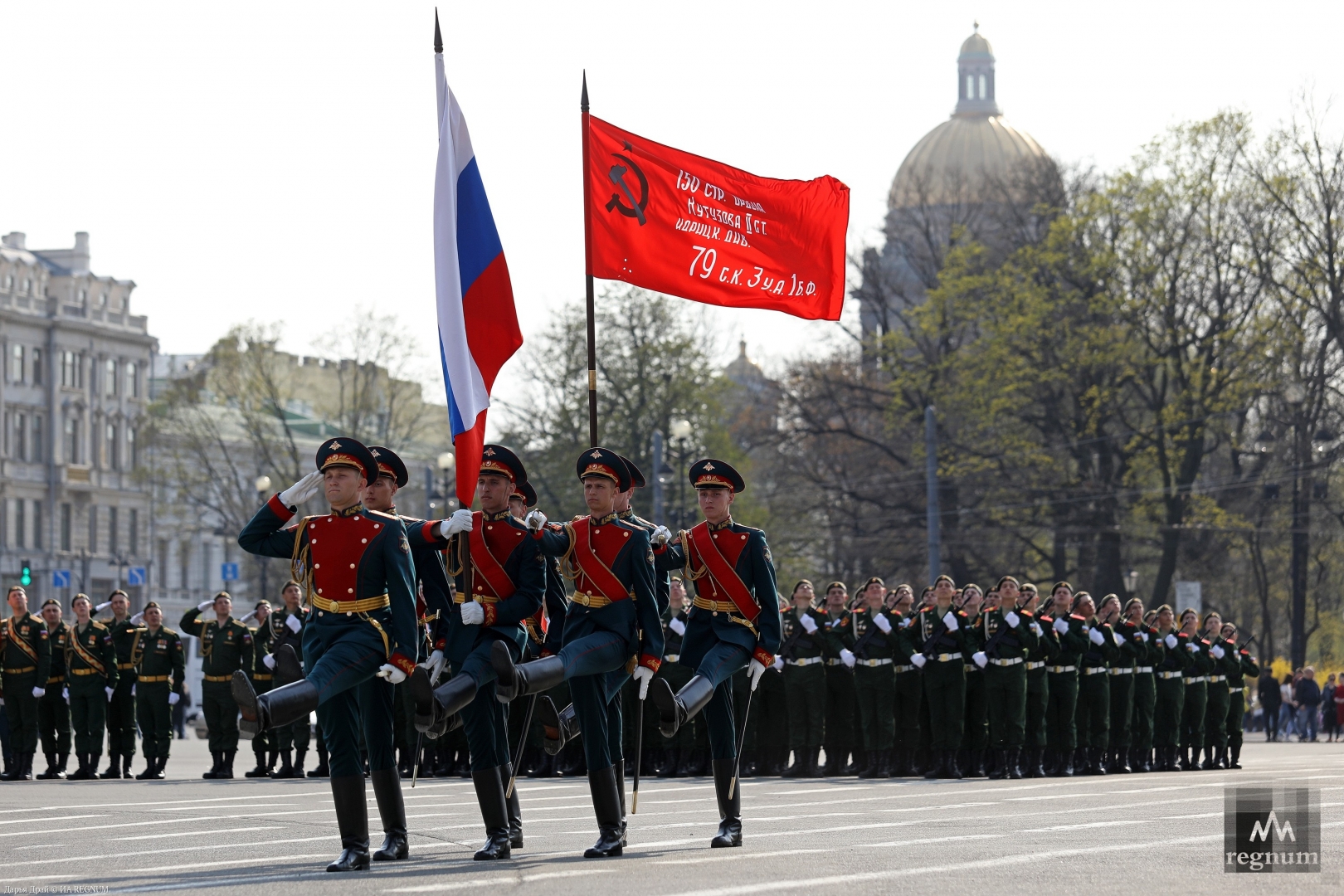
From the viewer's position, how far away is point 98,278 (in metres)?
107

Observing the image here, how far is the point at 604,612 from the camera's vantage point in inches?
439

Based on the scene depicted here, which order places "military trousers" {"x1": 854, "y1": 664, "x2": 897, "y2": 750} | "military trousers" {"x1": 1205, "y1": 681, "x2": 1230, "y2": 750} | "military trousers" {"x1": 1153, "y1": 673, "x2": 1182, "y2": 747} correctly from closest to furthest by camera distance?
1. "military trousers" {"x1": 854, "y1": 664, "x2": 897, "y2": 750}
2. "military trousers" {"x1": 1153, "y1": 673, "x2": 1182, "y2": 747}
3. "military trousers" {"x1": 1205, "y1": 681, "x2": 1230, "y2": 750}

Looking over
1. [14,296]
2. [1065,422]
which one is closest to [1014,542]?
[1065,422]

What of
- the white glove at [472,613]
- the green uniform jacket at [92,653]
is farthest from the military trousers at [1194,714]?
the white glove at [472,613]

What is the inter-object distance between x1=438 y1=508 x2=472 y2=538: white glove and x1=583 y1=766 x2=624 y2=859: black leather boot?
134cm

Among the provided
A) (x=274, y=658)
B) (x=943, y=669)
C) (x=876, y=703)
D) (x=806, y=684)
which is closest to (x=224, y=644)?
(x=274, y=658)

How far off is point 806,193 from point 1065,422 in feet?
107

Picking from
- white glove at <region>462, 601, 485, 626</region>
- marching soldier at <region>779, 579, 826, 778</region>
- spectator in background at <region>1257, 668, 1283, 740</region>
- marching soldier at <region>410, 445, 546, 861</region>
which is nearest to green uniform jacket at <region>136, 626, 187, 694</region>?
marching soldier at <region>779, 579, 826, 778</region>

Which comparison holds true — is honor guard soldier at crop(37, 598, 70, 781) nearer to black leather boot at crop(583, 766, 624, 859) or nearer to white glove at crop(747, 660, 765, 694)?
white glove at crop(747, 660, 765, 694)

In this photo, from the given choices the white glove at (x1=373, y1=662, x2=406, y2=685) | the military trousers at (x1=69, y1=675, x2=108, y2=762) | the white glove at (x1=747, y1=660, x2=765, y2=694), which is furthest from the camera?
the military trousers at (x1=69, y1=675, x2=108, y2=762)

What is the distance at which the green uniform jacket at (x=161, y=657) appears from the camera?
2259 centimetres

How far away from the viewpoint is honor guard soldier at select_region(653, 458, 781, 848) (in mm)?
11789

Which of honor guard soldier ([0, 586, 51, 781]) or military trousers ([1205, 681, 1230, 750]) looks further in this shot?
military trousers ([1205, 681, 1230, 750])

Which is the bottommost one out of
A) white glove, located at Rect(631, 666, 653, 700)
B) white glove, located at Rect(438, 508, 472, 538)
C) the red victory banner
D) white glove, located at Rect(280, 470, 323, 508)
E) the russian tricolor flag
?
white glove, located at Rect(631, 666, 653, 700)
